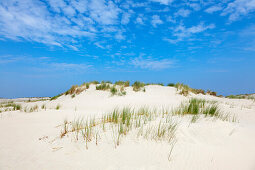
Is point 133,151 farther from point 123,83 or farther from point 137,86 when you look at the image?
point 123,83

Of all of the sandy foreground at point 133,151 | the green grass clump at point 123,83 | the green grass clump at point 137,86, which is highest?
the green grass clump at point 123,83

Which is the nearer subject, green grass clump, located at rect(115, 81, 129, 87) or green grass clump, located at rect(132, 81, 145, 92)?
green grass clump, located at rect(132, 81, 145, 92)

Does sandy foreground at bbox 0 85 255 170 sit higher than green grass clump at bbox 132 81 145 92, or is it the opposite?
green grass clump at bbox 132 81 145 92

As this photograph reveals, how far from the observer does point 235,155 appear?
2.45 m

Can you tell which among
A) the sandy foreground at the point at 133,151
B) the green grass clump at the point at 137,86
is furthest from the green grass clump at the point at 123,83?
the sandy foreground at the point at 133,151

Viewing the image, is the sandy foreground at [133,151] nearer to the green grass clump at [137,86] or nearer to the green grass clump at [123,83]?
the green grass clump at [137,86]

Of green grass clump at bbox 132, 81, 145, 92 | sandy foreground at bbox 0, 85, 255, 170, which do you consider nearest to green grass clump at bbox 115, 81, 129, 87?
green grass clump at bbox 132, 81, 145, 92

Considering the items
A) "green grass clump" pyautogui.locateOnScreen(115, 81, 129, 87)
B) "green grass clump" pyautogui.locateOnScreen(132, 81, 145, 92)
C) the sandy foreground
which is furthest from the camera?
"green grass clump" pyautogui.locateOnScreen(115, 81, 129, 87)

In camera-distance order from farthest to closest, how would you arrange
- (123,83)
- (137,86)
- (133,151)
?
1. (123,83)
2. (137,86)
3. (133,151)

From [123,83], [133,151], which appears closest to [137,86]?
[123,83]

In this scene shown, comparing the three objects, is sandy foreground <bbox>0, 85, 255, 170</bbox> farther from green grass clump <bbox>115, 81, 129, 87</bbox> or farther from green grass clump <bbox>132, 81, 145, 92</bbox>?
green grass clump <bbox>115, 81, 129, 87</bbox>

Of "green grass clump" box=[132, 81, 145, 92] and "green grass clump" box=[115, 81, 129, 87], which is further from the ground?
"green grass clump" box=[115, 81, 129, 87]

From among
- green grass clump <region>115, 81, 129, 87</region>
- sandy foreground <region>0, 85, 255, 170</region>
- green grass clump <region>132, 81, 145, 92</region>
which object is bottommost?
sandy foreground <region>0, 85, 255, 170</region>

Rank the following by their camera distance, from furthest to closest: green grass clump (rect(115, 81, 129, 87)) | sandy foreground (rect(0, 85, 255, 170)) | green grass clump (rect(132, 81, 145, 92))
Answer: green grass clump (rect(115, 81, 129, 87)) < green grass clump (rect(132, 81, 145, 92)) < sandy foreground (rect(0, 85, 255, 170))
